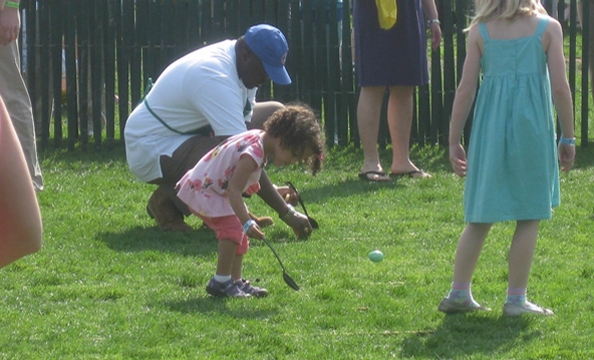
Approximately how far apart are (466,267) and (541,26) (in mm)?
1069

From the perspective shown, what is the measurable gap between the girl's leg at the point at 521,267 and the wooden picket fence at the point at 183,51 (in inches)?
186

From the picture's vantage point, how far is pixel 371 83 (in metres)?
7.87

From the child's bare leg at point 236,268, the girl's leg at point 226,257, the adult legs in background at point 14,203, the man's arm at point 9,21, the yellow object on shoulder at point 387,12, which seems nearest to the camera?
the adult legs in background at point 14,203

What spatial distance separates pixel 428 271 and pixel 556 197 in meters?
1.02

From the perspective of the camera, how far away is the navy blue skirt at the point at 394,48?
25.7 feet

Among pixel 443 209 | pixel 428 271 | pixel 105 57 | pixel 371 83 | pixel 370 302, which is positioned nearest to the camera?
pixel 370 302

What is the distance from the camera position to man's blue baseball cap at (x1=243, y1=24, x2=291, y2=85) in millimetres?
5590

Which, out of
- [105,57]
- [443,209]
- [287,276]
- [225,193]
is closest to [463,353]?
[287,276]

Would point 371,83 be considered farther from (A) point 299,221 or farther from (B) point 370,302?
(B) point 370,302

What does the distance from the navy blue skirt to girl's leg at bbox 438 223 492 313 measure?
11.5ft

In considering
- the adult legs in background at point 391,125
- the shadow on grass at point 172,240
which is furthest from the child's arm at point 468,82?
the adult legs in background at point 391,125

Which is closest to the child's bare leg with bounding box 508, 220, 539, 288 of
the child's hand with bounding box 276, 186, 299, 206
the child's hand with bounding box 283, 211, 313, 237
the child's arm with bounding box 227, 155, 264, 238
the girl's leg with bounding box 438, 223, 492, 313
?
the girl's leg with bounding box 438, 223, 492, 313

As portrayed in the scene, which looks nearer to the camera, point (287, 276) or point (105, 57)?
point (287, 276)

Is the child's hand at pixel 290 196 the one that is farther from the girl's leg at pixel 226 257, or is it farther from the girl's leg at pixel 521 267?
the girl's leg at pixel 521 267
